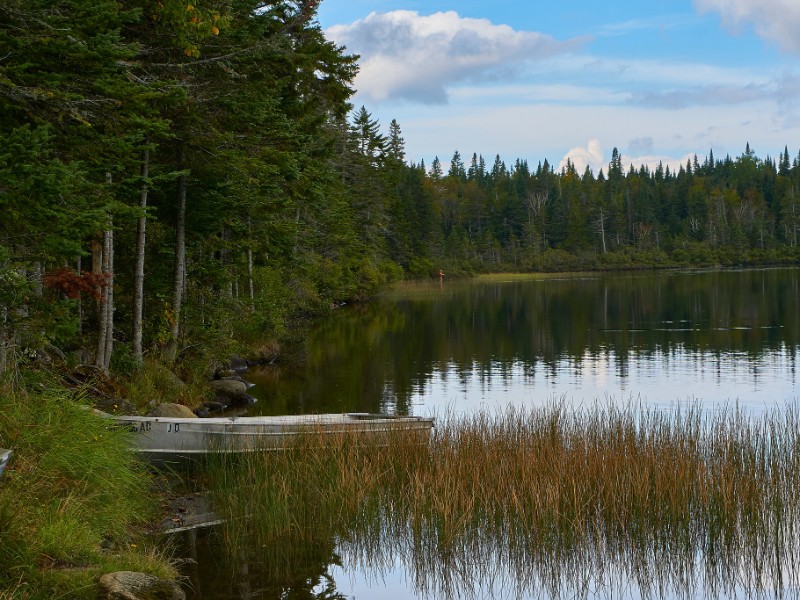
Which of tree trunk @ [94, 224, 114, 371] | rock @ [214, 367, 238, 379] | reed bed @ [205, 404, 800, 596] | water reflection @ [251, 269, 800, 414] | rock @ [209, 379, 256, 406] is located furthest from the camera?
rock @ [214, 367, 238, 379]

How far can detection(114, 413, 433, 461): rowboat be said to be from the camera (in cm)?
1402

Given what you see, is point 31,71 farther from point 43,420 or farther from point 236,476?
point 236,476

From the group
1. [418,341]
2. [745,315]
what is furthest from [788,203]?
[418,341]

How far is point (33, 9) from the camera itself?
11.1 meters

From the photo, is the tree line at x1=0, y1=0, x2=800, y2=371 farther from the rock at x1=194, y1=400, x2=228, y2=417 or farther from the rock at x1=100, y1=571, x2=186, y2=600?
the rock at x1=100, y1=571, x2=186, y2=600

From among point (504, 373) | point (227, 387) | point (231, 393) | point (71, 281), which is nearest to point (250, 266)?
point (227, 387)

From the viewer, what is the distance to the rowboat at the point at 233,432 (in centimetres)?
1402

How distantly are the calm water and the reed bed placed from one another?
0.53 ft

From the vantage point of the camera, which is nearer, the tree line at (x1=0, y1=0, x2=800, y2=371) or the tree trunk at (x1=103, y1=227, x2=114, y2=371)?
the tree line at (x1=0, y1=0, x2=800, y2=371)

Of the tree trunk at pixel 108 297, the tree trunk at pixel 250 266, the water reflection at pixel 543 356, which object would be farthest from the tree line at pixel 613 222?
the tree trunk at pixel 108 297

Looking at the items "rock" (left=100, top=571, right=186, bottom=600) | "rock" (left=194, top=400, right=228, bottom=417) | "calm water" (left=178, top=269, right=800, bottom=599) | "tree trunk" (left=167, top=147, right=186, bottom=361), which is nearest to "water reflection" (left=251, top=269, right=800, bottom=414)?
"calm water" (left=178, top=269, right=800, bottom=599)

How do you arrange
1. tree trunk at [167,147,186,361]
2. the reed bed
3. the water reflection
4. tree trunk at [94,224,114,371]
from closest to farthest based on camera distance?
the reed bed < tree trunk at [94,224,114,371] < tree trunk at [167,147,186,361] < the water reflection

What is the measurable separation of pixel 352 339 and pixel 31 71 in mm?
30105

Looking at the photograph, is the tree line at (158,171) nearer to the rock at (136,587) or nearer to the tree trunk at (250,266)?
the tree trunk at (250,266)
